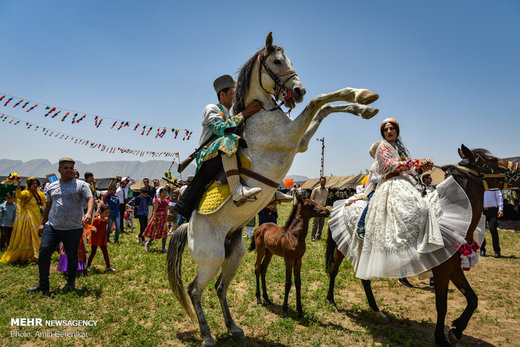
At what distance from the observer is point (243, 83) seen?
3.32 metres

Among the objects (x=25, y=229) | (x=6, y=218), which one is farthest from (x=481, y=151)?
(x=6, y=218)

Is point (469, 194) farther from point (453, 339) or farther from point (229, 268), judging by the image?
point (229, 268)

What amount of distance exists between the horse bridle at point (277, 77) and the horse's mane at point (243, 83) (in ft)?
0.36

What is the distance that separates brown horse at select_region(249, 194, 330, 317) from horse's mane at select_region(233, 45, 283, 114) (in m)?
2.43

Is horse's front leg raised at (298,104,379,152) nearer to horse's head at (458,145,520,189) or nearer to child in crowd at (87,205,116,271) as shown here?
horse's head at (458,145,520,189)

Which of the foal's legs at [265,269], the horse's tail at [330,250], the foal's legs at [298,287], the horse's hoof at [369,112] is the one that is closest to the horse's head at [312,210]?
the horse's tail at [330,250]

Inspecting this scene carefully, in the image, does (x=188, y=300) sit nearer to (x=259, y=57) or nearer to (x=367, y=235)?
(x=367, y=235)

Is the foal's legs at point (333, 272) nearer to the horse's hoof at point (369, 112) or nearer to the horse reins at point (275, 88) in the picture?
the horse reins at point (275, 88)

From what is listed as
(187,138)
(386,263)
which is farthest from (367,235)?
(187,138)

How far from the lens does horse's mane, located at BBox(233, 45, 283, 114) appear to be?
328cm

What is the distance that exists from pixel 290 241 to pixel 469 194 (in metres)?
2.56

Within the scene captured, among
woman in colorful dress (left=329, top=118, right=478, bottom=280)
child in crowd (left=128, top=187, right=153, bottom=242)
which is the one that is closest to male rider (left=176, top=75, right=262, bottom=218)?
woman in colorful dress (left=329, top=118, right=478, bottom=280)

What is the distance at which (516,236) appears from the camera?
493 inches

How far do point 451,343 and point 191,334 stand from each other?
331 centimetres
